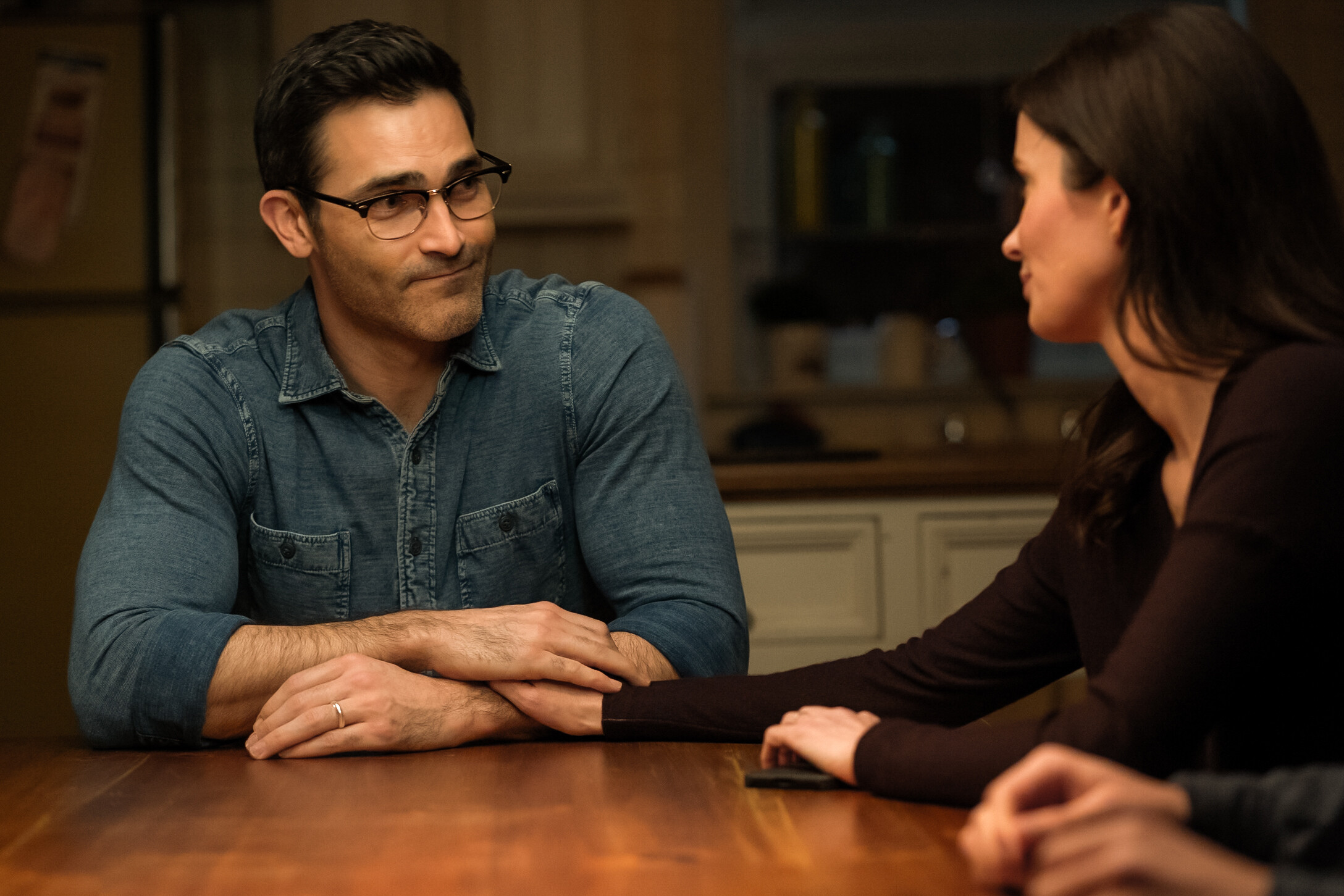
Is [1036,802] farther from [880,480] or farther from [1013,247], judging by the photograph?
[880,480]

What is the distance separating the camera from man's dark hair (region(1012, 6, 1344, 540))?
90 cm

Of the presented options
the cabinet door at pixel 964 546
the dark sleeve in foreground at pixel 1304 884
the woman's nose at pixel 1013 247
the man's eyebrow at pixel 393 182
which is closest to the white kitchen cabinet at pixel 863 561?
the cabinet door at pixel 964 546

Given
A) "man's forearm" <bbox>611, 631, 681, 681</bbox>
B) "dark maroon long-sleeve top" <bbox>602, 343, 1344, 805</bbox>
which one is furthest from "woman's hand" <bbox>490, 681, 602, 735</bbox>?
"dark maroon long-sleeve top" <bbox>602, 343, 1344, 805</bbox>

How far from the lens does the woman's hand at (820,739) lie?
100 cm

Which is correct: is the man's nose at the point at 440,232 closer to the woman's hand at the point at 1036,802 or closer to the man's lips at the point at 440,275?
the man's lips at the point at 440,275

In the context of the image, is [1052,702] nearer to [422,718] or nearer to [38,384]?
[422,718]

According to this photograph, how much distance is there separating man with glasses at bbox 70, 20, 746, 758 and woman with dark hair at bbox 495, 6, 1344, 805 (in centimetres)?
50

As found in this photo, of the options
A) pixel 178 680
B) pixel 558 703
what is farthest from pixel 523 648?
pixel 178 680

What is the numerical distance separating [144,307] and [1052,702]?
2.32 m

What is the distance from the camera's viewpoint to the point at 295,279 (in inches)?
135

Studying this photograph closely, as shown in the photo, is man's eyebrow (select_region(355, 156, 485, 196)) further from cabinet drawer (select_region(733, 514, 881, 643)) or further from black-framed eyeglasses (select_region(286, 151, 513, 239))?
cabinet drawer (select_region(733, 514, 881, 643))

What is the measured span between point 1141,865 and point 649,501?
94cm

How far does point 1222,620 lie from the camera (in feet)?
2.73

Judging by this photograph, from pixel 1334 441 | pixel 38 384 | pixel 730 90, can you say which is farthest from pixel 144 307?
pixel 1334 441
